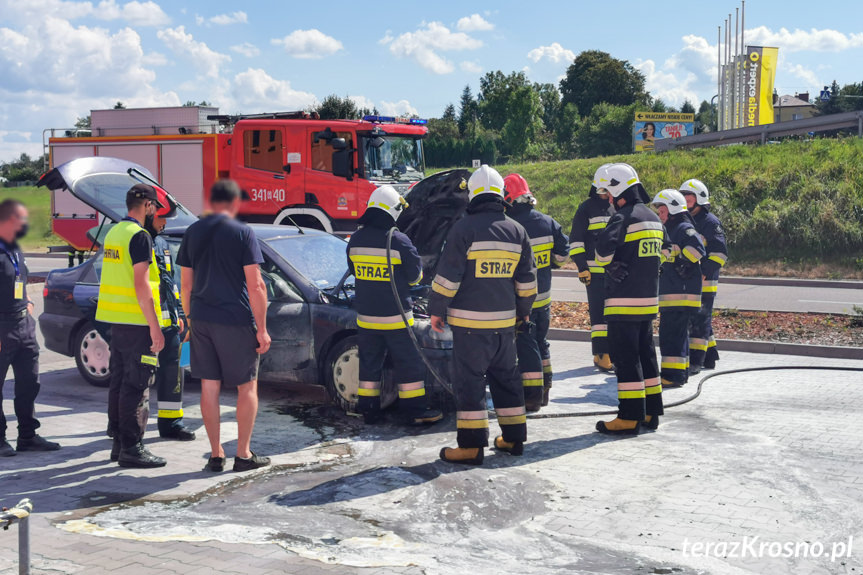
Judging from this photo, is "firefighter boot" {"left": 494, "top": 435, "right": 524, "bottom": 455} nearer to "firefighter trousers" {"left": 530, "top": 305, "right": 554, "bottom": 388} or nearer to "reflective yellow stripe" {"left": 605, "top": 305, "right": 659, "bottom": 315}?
"reflective yellow stripe" {"left": 605, "top": 305, "right": 659, "bottom": 315}

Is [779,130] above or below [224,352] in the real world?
above

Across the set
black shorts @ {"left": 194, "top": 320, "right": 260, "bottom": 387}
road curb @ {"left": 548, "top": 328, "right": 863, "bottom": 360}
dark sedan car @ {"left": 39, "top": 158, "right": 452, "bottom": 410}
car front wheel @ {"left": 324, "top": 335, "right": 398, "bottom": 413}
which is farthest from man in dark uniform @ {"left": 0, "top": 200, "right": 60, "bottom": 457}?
road curb @ {"left": 548, "top": 328, "right": 863, "bottom": 360}

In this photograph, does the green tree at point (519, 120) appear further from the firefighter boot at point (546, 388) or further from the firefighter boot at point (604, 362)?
the firefighter boot at point (546, 388)

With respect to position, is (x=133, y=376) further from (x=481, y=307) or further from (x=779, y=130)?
(x=779, y=130)

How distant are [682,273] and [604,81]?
75.6 meters

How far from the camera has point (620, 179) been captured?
7328 mm

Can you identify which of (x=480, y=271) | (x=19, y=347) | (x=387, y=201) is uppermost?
(x=387, y=201)

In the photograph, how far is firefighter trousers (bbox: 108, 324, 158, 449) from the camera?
6.13 m

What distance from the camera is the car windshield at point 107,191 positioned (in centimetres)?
720

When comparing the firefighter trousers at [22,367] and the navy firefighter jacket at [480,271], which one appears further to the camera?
the firefighter trousers at [22,367]

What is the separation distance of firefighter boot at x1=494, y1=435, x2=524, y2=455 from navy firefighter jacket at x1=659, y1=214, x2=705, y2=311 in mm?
3239

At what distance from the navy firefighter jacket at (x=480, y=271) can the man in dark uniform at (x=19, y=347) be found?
9.52 ft

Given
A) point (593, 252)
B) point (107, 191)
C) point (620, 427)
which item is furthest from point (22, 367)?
point (593, 252)

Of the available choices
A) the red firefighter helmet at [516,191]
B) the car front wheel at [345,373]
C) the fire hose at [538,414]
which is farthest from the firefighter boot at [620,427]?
the red firefighter helmet at [516,191]
